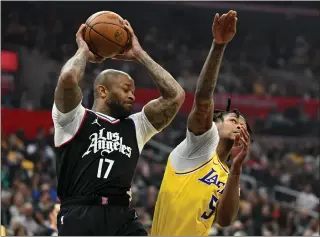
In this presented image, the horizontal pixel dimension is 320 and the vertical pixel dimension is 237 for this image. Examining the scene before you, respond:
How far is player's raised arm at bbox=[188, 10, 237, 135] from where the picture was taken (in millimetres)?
5336

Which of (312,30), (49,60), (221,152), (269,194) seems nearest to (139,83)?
(49,60)

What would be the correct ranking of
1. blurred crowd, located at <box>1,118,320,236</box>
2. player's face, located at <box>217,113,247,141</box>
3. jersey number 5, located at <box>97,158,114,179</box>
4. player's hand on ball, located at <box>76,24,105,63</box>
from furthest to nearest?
1. blurred crowd, located at <box>1,118,320,236</box>
2. player's face, located at <box>217,113,247,141</box>
3. player's hand on ball, located at <box>76,24,105,63</box>
4. jersey number 5, located at <box>97,158,114,179</box>

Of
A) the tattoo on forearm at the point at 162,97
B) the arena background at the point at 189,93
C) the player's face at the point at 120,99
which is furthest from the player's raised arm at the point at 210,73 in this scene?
the arena background at the point at 189,93

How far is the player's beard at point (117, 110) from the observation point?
537 centimetres

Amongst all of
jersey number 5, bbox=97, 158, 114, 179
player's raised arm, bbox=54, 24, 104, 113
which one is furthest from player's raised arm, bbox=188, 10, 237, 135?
player's raised arm, bbox=54, 24, 104, 113

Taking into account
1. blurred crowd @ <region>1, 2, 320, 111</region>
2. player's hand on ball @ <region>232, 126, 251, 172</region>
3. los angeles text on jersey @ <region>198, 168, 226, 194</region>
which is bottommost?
blurred crowd @ <region>1, 2, 320, 111</region>

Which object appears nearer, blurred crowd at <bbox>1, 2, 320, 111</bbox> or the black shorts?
the black shorts

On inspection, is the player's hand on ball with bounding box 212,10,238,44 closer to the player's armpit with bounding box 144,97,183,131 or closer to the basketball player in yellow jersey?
the basketball player in yellow jersey

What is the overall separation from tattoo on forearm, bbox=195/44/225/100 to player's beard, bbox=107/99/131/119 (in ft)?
1.85

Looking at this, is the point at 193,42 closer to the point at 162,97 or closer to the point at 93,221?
the point at 162,97

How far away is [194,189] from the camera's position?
222 inches

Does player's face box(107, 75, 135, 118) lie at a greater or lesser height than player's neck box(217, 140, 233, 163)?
greater

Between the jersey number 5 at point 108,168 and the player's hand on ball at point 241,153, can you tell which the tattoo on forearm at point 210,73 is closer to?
the player's hand on ball at point 241,153

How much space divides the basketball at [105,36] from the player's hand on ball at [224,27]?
691mm
